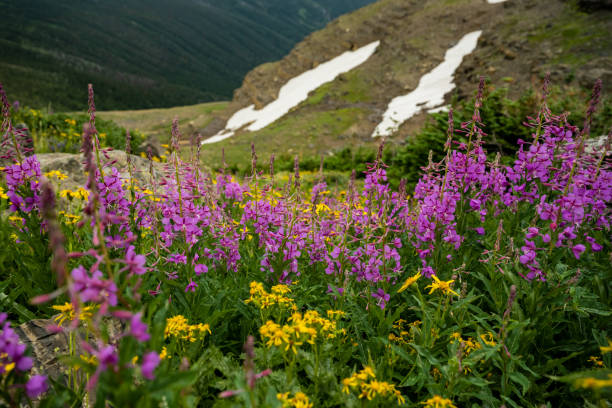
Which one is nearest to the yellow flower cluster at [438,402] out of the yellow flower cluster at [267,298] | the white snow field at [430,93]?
the yellow flower cluster at [267,298]

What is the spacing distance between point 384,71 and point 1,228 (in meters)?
34.1

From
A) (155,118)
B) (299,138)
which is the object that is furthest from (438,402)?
(155,118)

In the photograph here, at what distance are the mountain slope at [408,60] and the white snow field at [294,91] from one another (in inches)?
46.8

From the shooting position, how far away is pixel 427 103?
25750 millimetres

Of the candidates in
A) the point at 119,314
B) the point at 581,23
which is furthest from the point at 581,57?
the point at 119,314

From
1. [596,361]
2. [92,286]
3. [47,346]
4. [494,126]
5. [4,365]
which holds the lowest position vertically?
[596,361]

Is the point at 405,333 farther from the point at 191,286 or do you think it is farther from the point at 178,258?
the point at 178,258

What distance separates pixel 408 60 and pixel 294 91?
12.7 meters

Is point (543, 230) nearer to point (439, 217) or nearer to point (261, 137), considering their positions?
point (439, 217)

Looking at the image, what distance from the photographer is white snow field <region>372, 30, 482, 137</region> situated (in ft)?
82.7

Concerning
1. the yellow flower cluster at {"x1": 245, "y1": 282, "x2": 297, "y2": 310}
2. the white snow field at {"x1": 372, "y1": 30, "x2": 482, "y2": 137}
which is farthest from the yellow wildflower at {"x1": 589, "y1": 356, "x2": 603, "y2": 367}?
the white snow field at {"x1": 372, "y1": 30, "x2": 482, "y2": 137}

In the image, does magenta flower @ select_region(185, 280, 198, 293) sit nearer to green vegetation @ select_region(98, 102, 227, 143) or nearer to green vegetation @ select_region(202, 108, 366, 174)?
green vegetation @ select_region(202, 108, 366, 174)

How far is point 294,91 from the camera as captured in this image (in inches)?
1502

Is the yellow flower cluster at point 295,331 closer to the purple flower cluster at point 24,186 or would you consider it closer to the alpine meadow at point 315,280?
the alpine meadow at point 315,280
